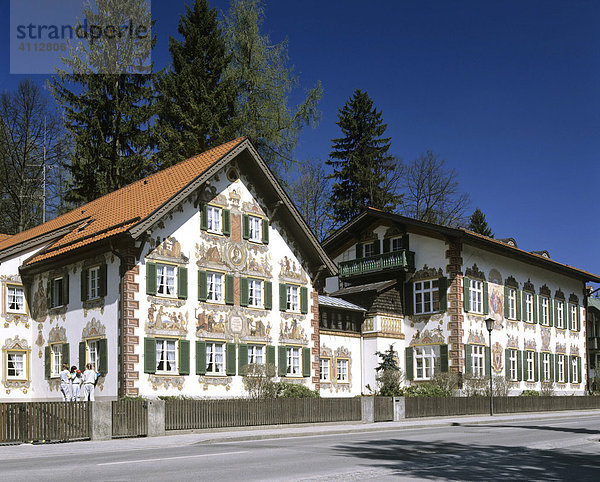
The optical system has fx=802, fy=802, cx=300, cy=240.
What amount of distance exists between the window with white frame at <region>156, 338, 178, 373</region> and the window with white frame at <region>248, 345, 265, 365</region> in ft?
12.8

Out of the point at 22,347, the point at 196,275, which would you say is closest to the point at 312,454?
the point at 196,275

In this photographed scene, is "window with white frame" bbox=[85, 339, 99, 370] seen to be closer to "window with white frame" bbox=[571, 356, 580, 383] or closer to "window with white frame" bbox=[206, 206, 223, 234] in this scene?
"window with white frame" bbox=[206, 206, 223, 234]

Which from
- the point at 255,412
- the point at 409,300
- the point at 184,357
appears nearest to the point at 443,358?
the point at 409,300

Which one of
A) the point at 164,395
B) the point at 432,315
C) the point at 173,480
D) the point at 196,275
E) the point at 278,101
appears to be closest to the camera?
the point at 173,480

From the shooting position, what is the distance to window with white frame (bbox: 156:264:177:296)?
31625 millimetres

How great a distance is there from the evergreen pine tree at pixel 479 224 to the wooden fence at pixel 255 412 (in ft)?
175

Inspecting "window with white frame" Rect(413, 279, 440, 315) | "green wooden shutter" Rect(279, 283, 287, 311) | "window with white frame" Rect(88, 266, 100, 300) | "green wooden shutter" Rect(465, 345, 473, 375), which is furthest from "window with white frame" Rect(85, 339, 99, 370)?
"green wooden shutter" Rect(465, 345, 473, 375)

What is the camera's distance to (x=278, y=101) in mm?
48875

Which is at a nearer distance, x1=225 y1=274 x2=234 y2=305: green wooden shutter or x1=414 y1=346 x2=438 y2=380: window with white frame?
x1=225 y1=274 x2=234 y2=305: green wooden shutter

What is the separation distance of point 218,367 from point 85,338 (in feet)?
18.0

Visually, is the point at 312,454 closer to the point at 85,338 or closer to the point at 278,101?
the point at 85,338

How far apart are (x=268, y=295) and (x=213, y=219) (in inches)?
174

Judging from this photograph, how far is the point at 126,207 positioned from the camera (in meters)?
34.5

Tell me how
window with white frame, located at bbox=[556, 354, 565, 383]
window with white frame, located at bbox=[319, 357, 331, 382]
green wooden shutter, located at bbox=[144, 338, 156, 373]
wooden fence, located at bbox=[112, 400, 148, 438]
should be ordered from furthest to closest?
window with white frame, located at bbox=[556, 354, 565, 383] → window with white frame, located at bbox=[319, 357, 331, 382] → green wooden shutter, located at bbox=[144, 338, 156, 373] → wooden fence, located at bbox=[112, 400, 148, 438]
